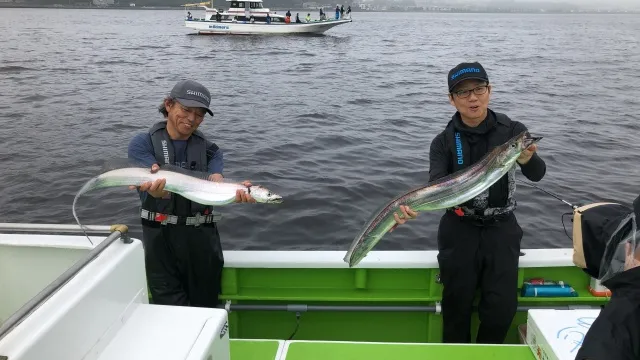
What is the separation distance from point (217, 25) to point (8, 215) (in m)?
48.1

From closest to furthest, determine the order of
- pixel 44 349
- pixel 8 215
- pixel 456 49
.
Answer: pixel 44 349, pixel 8 215, pixel 456 49

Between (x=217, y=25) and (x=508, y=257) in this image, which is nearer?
(x=508, y=257)

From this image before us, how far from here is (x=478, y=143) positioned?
14.8ft

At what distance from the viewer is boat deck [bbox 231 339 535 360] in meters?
4.05

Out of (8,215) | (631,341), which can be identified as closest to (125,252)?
(631,341)

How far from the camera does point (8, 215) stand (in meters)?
11.0

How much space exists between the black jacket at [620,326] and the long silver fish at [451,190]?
5.88 ft

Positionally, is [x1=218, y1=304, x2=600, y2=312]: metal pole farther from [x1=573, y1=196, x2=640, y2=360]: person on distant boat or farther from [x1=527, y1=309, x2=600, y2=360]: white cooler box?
[x1=573, y1=196, x2=640, y2=360]: person on distant boat

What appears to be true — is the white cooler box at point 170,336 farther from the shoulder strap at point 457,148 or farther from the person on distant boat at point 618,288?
the shoulder strap at point 457,148

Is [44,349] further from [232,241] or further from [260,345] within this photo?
[232,241]


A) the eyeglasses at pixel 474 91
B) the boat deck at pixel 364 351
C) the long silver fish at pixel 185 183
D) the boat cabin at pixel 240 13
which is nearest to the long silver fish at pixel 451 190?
the eyeglasses at pixel 474 91

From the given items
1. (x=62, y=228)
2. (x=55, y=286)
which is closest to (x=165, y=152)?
(x=62, y=228)

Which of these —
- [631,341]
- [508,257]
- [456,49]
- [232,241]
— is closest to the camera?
[631,341]

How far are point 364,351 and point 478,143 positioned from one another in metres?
2.03
